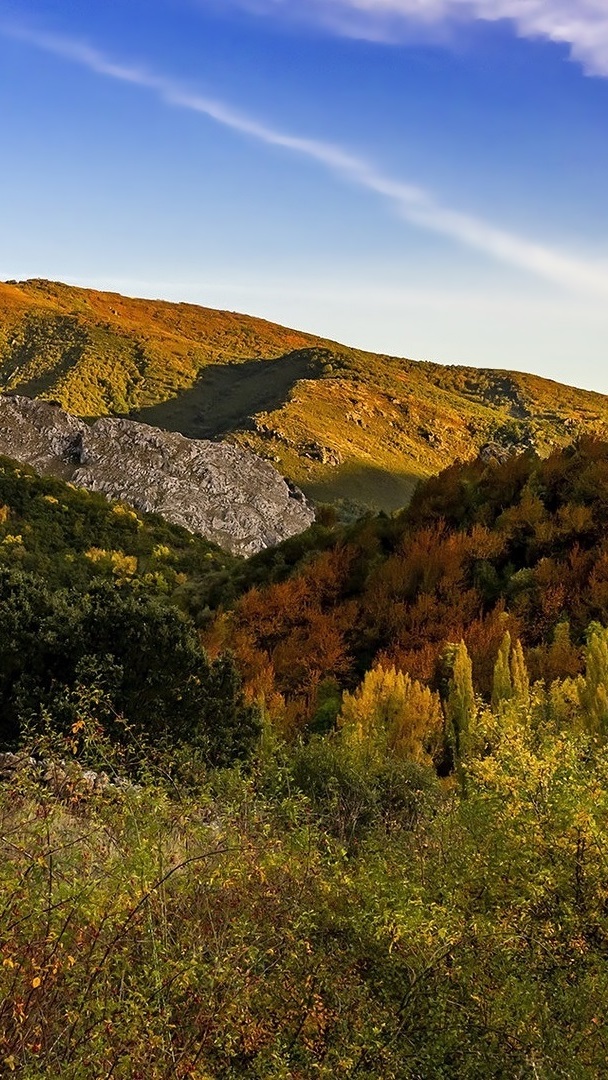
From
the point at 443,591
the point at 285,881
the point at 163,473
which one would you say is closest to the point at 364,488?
the point at 163,473

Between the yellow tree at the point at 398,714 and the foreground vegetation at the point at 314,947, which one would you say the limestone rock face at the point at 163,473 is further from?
the foreground vegetation at the point at 314,947

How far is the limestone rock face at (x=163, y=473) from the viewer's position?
67688 mm

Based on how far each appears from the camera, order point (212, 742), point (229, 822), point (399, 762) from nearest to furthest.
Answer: point (229, 822), point (399, 762), point (212, 742)

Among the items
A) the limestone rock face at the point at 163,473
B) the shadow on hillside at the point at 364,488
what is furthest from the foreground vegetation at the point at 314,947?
the shadow on hillside at the point at 364,488

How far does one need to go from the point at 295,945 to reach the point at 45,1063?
1782 mm

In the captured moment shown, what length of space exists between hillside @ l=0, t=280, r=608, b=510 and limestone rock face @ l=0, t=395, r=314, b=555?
2351cm

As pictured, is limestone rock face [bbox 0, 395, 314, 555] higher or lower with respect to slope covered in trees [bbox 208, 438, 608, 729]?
lower

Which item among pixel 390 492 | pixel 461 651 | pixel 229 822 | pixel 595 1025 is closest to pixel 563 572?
pixel 461 651

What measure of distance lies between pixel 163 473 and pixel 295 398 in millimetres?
59402

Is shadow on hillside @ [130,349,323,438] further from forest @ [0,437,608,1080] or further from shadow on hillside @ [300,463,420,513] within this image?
forest @ [0,437,608,1080]

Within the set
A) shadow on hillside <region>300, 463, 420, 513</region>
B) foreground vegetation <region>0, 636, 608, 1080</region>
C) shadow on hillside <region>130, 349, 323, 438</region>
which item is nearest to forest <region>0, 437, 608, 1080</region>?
foreground vegetation <region>0, 636, 608, 1080</region>

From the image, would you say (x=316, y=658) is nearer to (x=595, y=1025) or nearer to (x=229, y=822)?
(x=229, y=822)

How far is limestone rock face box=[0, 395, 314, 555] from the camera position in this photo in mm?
67688

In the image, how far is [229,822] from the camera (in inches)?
243
